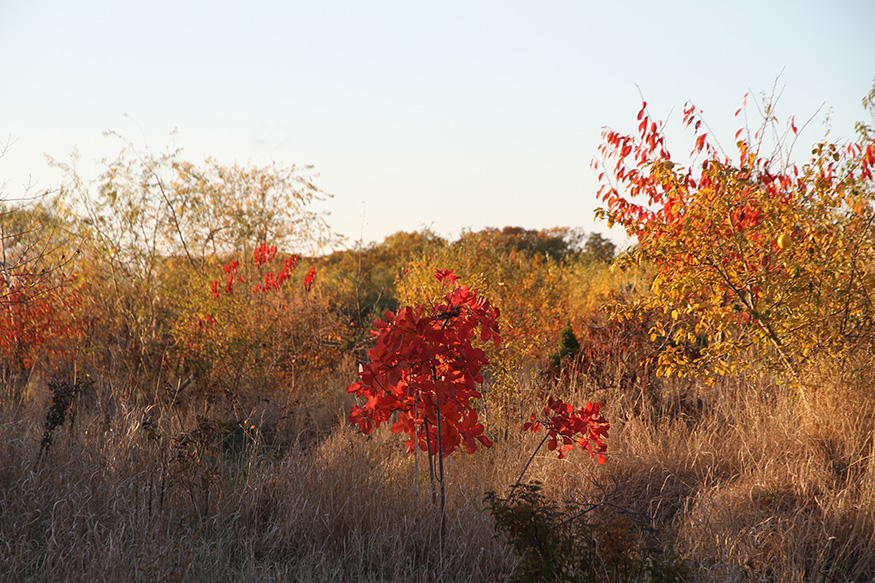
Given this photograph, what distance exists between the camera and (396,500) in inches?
126

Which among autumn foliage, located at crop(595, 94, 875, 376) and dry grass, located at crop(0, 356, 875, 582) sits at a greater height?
autumn foliage, located at crop(595, 94, 875, 376)

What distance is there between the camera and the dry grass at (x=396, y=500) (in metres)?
2.65

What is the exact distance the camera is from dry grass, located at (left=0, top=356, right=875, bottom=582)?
2652 mm

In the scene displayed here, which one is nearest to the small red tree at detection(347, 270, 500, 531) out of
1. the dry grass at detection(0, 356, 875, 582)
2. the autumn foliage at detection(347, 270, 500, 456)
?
the autumn foliage at detection(347, 270, 500, 456)

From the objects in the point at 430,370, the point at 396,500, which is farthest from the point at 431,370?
the point at 396,500

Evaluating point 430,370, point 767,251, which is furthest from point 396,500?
point 767,251

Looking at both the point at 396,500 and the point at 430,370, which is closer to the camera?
the point at 430,370

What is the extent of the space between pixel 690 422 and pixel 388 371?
9.72ft

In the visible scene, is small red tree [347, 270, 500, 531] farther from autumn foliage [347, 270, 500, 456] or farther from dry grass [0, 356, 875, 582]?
dry grass [0, 356, 875, 582]

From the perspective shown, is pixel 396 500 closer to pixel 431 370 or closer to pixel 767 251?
pixel 431 370

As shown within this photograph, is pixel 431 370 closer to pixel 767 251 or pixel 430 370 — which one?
pixel 430 370

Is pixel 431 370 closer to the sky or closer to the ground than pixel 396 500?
closer to the sky

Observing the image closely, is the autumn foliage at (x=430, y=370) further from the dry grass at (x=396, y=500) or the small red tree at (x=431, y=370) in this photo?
the dry grass at (x=396, y=500)

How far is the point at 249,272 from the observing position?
6402mm
